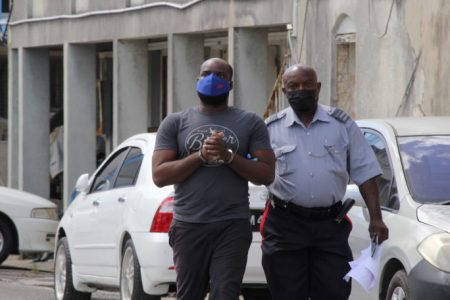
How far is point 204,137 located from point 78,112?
54.8ft

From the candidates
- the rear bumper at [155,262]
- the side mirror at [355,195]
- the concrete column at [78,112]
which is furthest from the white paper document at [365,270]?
the concrete column at [78,112]

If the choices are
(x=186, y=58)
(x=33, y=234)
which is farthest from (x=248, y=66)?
(x=33, y=234)

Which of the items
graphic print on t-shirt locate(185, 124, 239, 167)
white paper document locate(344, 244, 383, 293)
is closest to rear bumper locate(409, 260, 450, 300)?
white paper document locate(344, 244, 383, 293)

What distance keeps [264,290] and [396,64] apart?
16.8ft

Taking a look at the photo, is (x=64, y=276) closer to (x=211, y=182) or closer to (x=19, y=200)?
(x=19, y=200)

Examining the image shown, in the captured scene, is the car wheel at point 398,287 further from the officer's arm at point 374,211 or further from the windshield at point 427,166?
the officer's arm at point 374,211

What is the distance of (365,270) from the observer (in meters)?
7.39

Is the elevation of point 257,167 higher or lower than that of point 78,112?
higher

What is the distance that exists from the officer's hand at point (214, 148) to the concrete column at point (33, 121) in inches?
729

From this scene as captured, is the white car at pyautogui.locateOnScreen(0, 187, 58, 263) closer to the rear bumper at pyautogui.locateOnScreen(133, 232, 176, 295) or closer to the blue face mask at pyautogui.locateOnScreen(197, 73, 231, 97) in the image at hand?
the rear bumper at pyautogui.locateOnScreen(133, 232, 176, 295)

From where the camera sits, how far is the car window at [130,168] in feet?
37.2

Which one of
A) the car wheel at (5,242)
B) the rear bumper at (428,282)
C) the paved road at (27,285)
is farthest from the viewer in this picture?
the car wheel at (5,242)

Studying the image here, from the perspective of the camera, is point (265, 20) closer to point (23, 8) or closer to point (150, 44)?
point (150, 44)

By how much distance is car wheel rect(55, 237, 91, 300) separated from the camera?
1254 cm
